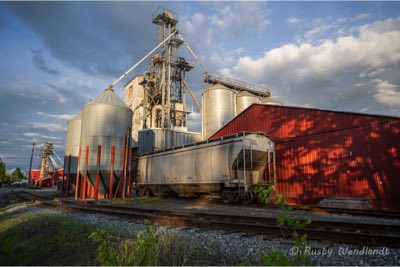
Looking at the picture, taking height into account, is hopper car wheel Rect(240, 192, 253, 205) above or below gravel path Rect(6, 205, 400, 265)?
above

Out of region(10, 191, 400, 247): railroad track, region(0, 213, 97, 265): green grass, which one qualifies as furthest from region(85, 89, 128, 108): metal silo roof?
region(0, 213, 97, 265): green grass

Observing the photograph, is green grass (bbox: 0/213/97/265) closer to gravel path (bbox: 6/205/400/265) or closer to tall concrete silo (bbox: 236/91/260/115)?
gravel path (bbox: 6/205/400/265)

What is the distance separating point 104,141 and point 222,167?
36.4 feet

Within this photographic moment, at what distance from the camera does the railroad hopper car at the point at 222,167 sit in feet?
52.8

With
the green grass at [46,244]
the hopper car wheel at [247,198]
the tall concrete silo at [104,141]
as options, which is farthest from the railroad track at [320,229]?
the tall concrete silo at [104,141]

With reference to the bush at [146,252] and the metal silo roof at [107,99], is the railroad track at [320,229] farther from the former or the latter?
the metal silo roof at [107,99]

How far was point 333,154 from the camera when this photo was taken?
16.9 metres

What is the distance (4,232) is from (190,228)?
6.95 metres

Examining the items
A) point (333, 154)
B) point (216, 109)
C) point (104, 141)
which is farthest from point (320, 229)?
point (216, 109)

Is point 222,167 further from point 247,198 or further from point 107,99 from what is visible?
point 107,99

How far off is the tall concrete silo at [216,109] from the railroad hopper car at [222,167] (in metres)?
16.0

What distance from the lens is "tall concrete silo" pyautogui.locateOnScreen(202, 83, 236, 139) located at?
36.3 meters

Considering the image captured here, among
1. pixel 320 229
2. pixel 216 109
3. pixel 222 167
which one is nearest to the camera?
pixel 320 229

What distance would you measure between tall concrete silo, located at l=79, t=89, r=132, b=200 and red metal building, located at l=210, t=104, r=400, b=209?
39.7 ft
